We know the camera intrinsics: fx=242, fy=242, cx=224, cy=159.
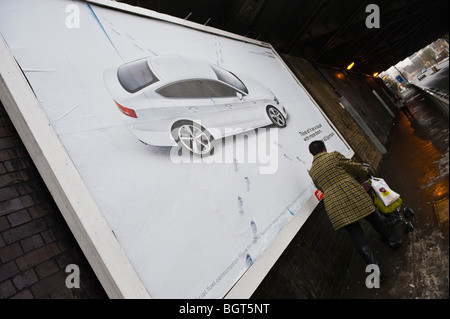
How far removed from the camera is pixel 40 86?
1873 millimetres

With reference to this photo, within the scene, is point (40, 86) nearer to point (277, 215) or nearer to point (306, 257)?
A: point (277, 215)

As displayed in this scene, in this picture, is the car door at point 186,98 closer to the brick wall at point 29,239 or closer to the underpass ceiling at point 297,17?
the brick wall at point 29,239

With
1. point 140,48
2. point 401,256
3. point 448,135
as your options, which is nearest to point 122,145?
point 140,48

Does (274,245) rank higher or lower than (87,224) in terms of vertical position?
lower

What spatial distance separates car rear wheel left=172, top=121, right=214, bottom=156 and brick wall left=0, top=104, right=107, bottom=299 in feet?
4.20

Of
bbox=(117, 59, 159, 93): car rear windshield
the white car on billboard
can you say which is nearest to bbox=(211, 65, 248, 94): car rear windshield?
the white car on billboard

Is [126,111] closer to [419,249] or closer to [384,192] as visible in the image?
[384,192]

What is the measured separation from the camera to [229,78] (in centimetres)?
373

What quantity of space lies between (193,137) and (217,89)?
106cm

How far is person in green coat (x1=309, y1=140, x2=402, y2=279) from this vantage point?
2.89 metres

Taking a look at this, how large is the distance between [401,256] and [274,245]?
5.96ft

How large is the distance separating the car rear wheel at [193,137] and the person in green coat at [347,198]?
1.47 m

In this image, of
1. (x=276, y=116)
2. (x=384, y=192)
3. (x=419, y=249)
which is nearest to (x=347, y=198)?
(x=384, y=192)

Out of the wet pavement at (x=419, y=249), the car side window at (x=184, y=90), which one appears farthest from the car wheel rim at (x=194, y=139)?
the wet pavement at (x=419, y=249)
